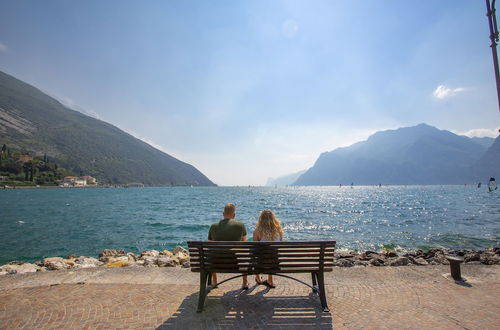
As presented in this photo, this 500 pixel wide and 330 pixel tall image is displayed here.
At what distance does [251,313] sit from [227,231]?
1.51 meters

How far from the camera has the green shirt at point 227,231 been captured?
4844 mm

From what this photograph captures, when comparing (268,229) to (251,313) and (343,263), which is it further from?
(343,263)

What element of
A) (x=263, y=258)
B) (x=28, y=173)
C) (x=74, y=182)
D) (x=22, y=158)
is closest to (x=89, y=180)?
(x=74, y=182)

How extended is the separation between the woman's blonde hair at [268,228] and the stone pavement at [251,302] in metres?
1.13

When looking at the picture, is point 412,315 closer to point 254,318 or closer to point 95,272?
point 254,318

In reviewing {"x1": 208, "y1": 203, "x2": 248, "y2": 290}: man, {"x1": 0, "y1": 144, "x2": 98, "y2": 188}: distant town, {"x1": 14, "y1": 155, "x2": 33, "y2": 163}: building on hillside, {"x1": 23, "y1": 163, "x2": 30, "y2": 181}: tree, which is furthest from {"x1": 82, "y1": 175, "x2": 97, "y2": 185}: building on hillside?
{"x1": 208, "y1": 203, "x2": 248, "y2": 290}: man

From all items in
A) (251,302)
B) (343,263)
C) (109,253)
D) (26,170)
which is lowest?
(109,253)

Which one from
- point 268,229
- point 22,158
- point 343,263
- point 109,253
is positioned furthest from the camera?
point 22,158

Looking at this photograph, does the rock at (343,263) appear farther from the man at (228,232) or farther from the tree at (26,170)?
the tree at (26,170)

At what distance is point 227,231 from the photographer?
4.87 metres

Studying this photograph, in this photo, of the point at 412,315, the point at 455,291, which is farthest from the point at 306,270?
the point at 455,291

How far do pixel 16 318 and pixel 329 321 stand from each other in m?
5.07

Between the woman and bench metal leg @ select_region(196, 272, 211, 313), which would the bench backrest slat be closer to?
bench metal leg @ select_region(196, 272, 211, 313)

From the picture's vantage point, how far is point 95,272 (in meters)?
6.14
